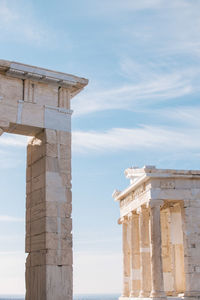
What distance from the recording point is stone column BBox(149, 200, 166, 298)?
25156 mm

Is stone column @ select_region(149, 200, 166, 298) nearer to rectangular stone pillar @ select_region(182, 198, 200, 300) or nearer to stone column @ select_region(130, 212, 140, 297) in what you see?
rectangular stone pillar @ select_region(182, 198, 200, 300)

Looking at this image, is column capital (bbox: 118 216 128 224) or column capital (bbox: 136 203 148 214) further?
column capital (bbox: 118 216 128 224)

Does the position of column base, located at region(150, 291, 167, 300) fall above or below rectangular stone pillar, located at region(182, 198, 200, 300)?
below

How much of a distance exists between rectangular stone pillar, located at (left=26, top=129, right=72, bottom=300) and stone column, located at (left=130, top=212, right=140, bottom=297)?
1473 centimetres

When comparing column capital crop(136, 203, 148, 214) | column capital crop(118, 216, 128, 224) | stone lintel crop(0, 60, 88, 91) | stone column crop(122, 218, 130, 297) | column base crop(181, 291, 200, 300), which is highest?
stone lintel crop(0, 60, 88, 91)

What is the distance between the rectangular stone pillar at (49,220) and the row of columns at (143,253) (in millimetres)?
11145

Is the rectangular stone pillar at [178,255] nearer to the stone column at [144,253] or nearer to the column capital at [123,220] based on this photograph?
the stone column at [144,253]

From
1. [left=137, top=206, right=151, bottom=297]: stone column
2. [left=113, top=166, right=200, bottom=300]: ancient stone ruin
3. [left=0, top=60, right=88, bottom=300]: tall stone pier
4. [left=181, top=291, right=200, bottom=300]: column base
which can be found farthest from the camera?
[left=137, top=206, right=151, bottom=297]: stone column

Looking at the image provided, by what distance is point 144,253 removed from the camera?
91.1ft

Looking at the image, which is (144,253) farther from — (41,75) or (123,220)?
(41,75)

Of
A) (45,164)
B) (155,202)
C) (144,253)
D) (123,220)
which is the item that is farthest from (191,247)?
(45,164)

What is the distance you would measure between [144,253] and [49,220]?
13.9m

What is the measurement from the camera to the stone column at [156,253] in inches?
990

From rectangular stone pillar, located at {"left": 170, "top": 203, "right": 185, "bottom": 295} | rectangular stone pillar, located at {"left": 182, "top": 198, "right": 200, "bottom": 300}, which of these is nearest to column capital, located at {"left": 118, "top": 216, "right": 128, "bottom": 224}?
rectangular stone pillar, located at {"left": 170, "top": 203, "right": 185, "bottom": 295}
